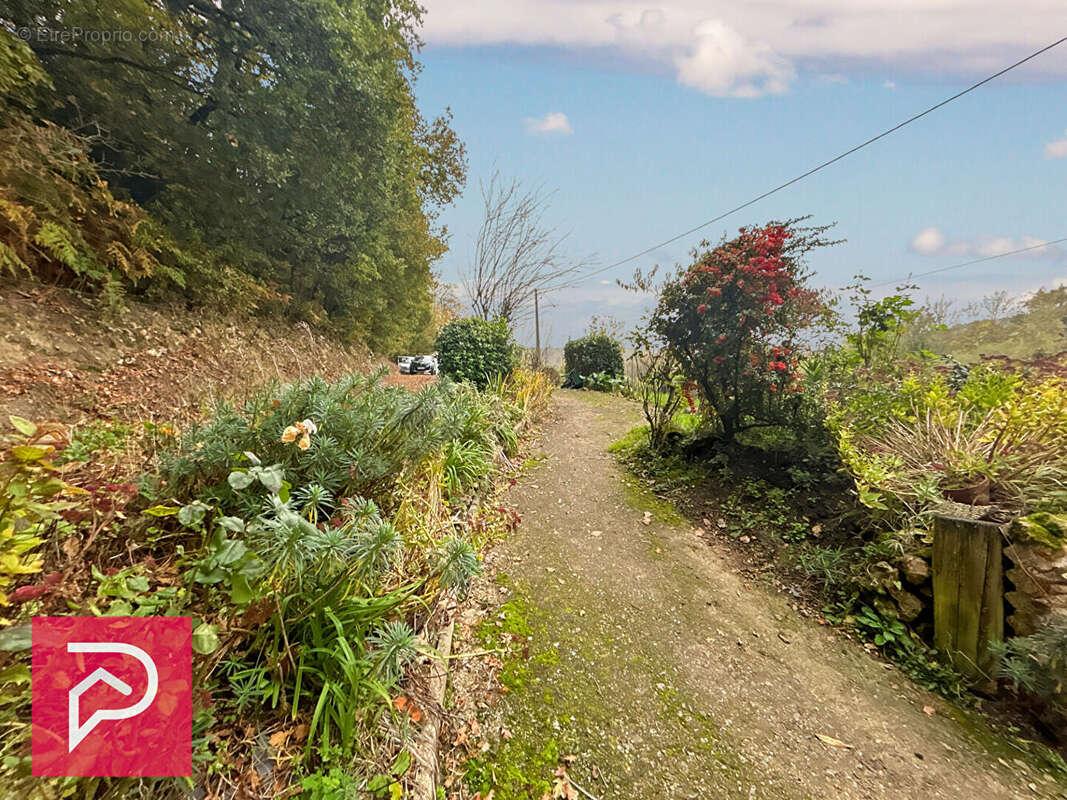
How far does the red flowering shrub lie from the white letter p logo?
3629 millimetres

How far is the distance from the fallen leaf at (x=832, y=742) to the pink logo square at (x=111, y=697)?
2.14 meters

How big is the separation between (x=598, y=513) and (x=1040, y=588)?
2.27 meters

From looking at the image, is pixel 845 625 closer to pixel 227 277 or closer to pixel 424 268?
pixel 227 277

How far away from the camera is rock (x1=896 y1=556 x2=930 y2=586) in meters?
1.96

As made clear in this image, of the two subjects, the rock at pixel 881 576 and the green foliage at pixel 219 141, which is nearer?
the rock at pixel 881 576

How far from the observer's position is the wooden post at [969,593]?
1.74 m

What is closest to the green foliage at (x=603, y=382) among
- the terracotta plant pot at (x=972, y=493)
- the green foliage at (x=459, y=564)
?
the terracotta plant pot at (x=972, y=493)

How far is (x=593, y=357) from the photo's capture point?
31.3 feet

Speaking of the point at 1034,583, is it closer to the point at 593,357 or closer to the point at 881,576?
Result: the point at 881,576

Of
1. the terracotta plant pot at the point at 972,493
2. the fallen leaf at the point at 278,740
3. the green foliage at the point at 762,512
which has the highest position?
the terracotta plant pot at the point at 972,493

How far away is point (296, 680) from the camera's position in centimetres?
125

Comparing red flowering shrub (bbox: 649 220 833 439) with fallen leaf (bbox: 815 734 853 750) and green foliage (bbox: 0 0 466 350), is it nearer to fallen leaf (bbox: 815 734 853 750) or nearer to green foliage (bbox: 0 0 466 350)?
fallen leaf (bbox: 815 734 853 750)

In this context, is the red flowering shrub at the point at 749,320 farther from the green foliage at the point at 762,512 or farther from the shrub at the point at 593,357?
the shrub at the point at 593,357

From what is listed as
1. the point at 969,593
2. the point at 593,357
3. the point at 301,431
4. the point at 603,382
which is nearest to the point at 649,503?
the point at 969,593
